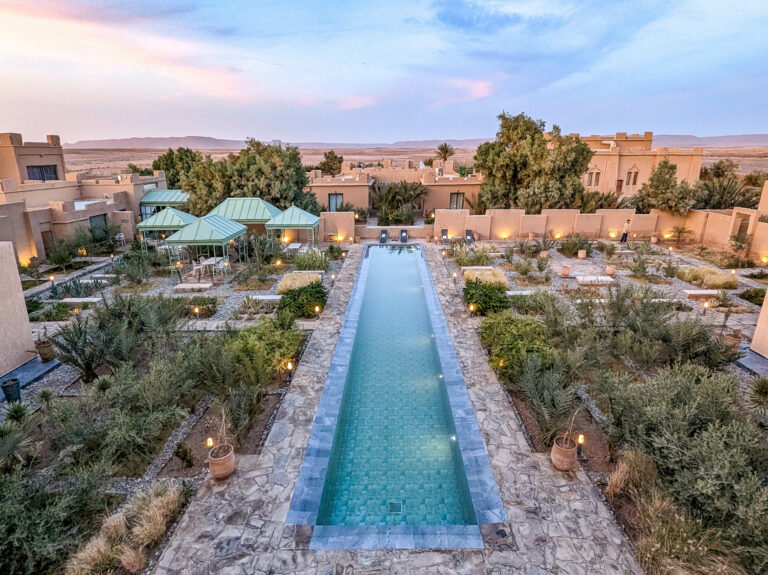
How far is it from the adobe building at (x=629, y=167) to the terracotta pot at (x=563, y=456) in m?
29.6

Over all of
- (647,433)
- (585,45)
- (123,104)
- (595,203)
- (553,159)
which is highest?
(585,45)

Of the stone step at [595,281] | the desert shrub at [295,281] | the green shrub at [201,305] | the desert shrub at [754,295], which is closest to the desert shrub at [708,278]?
the desert shrub at [754,295]

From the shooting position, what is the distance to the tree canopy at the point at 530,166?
20781 mm

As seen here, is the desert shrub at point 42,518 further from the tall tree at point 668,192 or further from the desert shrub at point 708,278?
the tall tree at point 668,192

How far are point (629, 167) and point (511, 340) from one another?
1141 inches

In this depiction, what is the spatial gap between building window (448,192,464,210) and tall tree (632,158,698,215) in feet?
33.3

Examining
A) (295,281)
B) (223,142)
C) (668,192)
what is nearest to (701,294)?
(668,192)

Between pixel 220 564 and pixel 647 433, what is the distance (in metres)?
5.61

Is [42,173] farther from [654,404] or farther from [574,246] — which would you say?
[654,404]

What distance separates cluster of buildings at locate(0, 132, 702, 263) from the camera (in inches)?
640

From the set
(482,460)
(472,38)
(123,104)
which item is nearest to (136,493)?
(482,460)

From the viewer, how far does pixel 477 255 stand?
1599cm

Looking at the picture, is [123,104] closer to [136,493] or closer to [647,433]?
[136,493]

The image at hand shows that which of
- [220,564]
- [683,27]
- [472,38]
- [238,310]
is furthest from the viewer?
[472,38]
